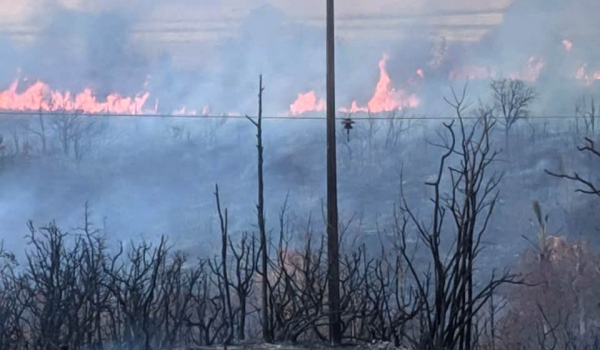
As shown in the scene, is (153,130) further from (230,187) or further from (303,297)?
(303,297)

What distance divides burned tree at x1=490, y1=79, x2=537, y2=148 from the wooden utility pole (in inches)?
180

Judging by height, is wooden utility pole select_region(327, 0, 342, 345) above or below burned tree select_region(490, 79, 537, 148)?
below

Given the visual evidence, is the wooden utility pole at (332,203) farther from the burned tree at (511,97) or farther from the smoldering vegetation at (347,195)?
the burned tree at (511,97)

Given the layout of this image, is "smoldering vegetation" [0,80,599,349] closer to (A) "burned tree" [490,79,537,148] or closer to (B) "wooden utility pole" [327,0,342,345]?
(A) "burned tree" [490,79,537,148]

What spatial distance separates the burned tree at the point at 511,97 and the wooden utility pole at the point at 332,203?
456 centimetres

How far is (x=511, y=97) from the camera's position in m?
10.4

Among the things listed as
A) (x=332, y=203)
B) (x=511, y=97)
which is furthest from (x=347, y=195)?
(x=332, y=203)

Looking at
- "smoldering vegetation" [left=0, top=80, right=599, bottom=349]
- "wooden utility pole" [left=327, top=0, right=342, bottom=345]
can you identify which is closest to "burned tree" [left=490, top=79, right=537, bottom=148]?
"smoldering vegetation" [left=0, top=80, right=599, bottom=349]

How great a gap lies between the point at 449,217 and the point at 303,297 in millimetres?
4712

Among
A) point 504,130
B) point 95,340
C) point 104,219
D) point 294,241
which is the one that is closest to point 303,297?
point 95,340

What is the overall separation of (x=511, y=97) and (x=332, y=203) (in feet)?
16.5

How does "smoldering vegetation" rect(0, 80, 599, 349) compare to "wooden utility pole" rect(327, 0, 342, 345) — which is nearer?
"wooden utility pole" rect(327, 0, 342, 345)

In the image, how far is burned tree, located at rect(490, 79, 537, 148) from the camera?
1039 cm

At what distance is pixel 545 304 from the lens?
33.2ft
